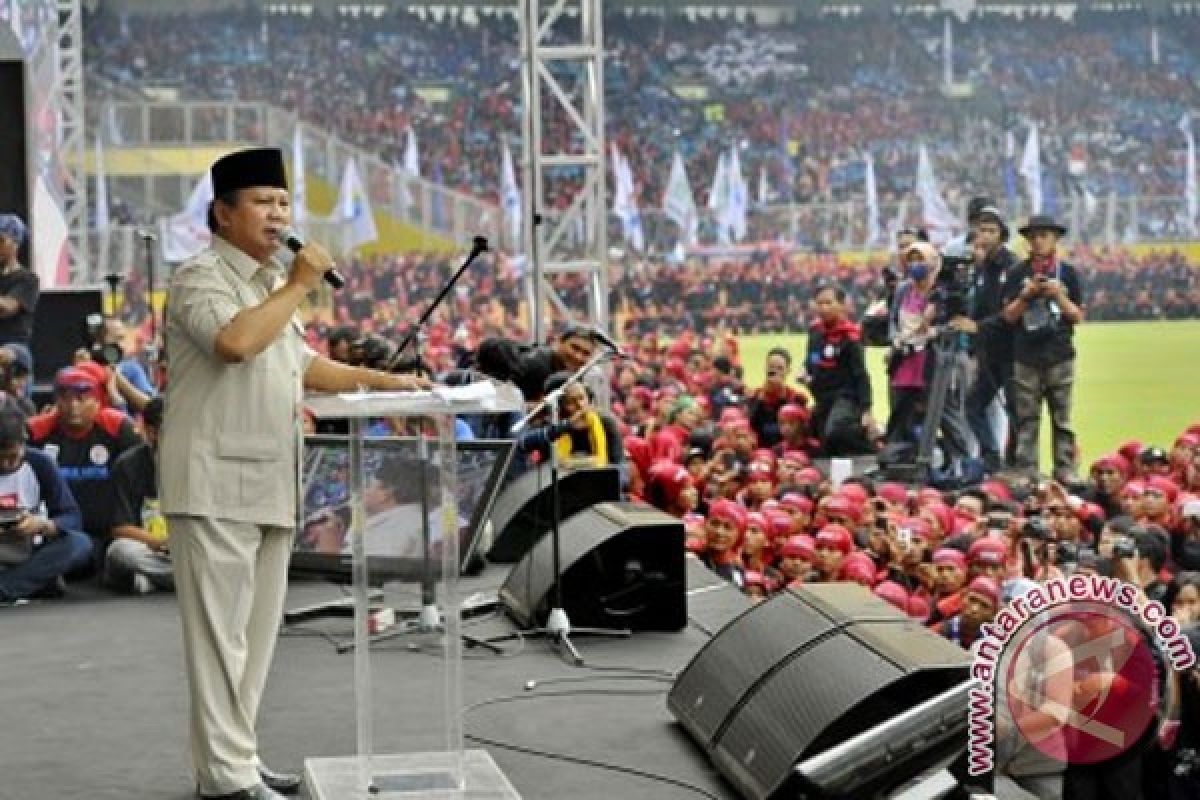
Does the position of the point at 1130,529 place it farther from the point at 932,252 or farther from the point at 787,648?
the point at 932,252

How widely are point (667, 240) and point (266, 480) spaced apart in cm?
1989

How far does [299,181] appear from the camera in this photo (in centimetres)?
2395

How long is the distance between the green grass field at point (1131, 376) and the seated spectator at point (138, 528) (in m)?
12.3

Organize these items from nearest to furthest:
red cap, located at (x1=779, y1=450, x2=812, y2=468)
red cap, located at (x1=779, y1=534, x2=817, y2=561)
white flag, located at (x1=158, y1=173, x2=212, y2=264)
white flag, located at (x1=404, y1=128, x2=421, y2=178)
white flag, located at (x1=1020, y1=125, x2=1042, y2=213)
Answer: red cap, located at (x1=779, y1=534, x2=817, y2=561) → red cap, located at (x1=779, y1=450, x2=812, y2=468) → white flag, located at (x1=158, y1=173, x2=212, y2=264) → white flag, located at (x1=1020, y1=125, x2=1042, y2=213) → white flag, located at (x1=404, y1=128, x2=421, y2=178)

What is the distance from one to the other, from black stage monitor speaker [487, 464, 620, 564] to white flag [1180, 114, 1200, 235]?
17.2 m

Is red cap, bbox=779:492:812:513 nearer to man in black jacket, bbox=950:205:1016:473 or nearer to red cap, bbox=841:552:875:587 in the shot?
red cap, bbox=841:552:875:587

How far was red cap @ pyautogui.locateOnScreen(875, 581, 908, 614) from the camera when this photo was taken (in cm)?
725

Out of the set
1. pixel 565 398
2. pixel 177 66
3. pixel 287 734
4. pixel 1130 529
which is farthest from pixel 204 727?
pixel 177 66

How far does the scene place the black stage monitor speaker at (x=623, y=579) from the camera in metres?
5.99

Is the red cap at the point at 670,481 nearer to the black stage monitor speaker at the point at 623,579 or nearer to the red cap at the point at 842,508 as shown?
the red cap at the point at 842,508

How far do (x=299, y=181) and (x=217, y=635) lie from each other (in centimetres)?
2027

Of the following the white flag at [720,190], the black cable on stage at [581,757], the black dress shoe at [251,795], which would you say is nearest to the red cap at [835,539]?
the black cable on stage at [581,757]

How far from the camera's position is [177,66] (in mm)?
25594

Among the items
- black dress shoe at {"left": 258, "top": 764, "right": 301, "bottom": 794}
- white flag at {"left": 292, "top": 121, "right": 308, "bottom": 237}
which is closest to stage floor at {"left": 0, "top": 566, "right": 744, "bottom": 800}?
black dress shoe at {"left": 258, "top": 764, "right": 301, "bottom": 794}
